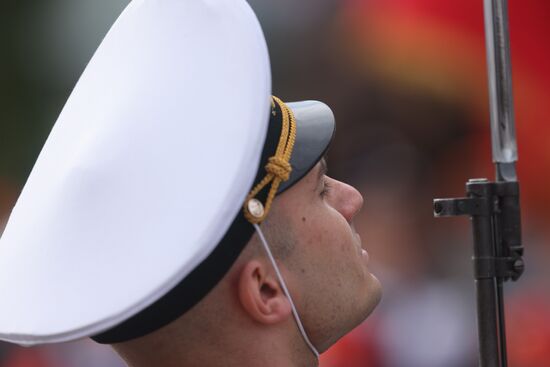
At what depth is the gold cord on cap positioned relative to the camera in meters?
1.47

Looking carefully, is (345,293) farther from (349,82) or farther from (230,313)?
(349,82)

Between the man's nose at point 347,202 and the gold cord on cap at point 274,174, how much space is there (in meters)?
0.20

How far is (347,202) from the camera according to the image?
1784 millimetres

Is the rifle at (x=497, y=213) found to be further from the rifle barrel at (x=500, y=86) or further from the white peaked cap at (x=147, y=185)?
the white peaked cap at (x=147, y=185)

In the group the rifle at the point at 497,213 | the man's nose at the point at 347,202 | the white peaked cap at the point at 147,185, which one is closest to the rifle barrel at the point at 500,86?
the rifle at the point at 497,213

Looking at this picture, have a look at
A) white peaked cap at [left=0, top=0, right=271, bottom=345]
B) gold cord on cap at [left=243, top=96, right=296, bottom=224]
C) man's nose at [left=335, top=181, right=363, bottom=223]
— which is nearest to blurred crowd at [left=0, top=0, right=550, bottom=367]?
man's nose at [left=335, top=181, right=363, bottom=223]

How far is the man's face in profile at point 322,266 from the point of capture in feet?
5.22

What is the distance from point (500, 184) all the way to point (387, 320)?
94.7 inches

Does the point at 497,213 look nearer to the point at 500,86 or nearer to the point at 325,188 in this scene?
the point at 500,86

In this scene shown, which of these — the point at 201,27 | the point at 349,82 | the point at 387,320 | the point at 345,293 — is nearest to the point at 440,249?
the point at 387,320

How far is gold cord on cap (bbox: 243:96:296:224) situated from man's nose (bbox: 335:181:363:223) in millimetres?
202

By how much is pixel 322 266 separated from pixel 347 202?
207 millimetres

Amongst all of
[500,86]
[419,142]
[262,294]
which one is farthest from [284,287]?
[419,142]

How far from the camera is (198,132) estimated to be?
1.40 meters
